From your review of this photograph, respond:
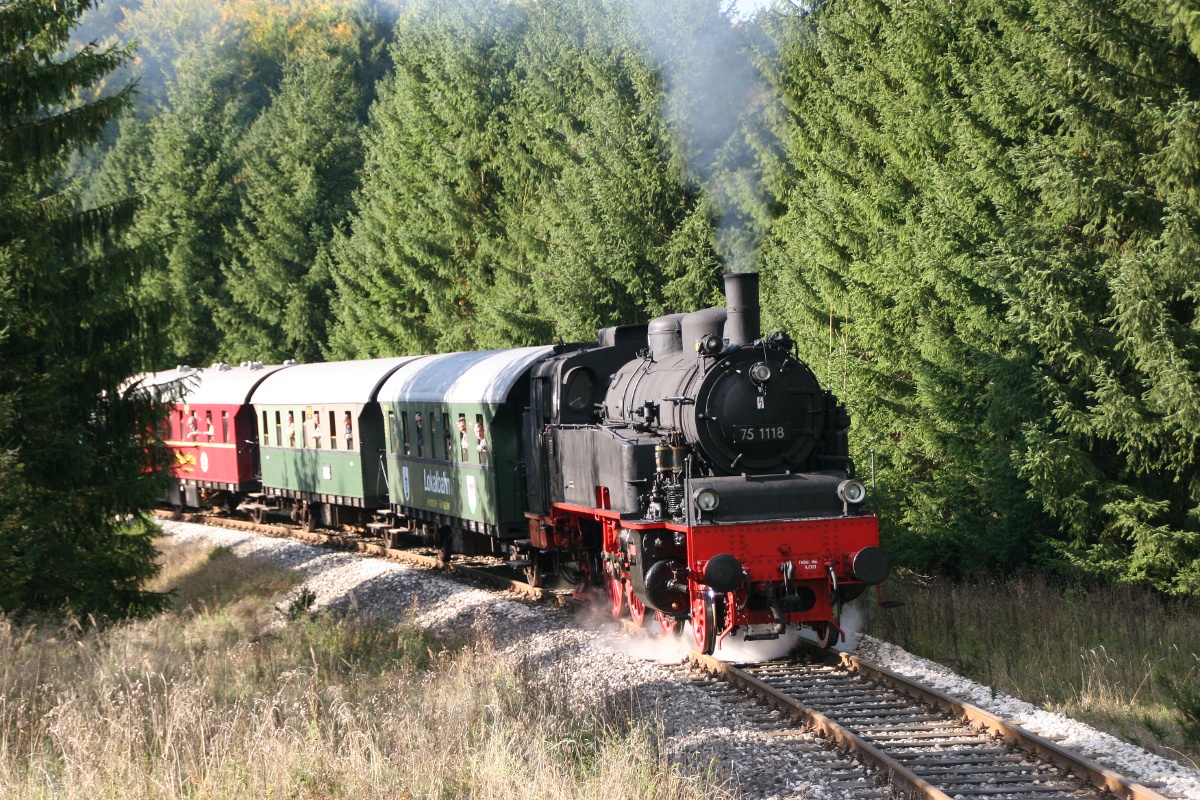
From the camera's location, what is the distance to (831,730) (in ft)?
26.5

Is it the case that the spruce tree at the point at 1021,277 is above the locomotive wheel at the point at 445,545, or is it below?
above

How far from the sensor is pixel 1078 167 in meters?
12.0

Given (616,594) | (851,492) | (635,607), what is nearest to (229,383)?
(616,594)

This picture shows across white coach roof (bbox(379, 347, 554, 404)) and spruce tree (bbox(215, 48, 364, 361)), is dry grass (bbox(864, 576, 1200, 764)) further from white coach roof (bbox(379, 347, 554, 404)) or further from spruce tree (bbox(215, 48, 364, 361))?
spruce tree (bbox(215, 48, 364, 361))

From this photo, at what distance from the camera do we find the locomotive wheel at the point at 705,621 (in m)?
10.3

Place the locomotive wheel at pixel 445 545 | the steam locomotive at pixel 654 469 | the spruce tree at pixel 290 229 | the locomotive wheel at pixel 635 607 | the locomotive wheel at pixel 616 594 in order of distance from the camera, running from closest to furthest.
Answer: the steam locomotive at pixel 654 469 < the locomotive wheel at pixel 635 607 < the locomotive wheel at pixel 616 594 < the locomotive wheel at pixel 445 545 < the spruce tree at pixel 290 229

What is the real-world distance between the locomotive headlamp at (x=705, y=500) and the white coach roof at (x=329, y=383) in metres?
10.1

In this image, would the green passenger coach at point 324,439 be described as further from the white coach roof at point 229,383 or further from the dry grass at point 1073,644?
the dry grass at point 1073,644

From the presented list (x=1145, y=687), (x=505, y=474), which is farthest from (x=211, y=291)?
(x=1145, y=687)

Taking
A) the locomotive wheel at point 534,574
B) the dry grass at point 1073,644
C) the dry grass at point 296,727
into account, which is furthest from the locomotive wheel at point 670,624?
the locomotive wheel at point 534,574

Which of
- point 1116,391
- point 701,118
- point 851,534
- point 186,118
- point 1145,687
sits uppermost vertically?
point 186,118

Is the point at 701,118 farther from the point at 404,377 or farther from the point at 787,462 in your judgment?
the point at 787,462

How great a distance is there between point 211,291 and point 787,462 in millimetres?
40381

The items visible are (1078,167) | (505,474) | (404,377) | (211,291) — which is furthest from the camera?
(211,291)
